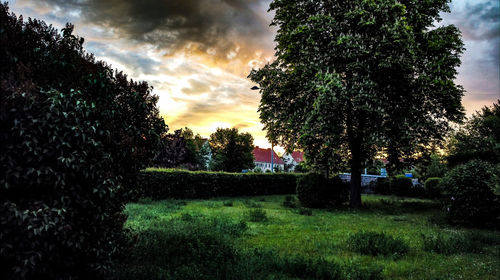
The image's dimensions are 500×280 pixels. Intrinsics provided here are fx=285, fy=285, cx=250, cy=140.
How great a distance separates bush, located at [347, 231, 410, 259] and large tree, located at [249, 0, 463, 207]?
23.6 ft

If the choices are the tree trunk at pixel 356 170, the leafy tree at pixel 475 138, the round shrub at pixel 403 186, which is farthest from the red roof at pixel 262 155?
the tree trunk at pixel 356 170

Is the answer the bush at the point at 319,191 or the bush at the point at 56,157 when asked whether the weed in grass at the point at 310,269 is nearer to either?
the bush at the point at 56,157

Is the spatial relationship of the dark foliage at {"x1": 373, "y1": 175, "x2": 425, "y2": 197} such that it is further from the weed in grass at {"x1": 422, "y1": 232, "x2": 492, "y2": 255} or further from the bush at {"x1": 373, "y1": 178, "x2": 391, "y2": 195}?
the weed in grass at {"x1": 422, "y1": 232, "x2": 492, "y2": 255}

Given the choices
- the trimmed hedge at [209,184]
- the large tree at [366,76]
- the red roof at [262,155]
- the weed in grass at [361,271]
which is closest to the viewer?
the weed in grass at [361,271]

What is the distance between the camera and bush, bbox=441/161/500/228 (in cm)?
1064

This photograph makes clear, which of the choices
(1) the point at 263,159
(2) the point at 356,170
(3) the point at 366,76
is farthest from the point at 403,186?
(1) the point at 263,159

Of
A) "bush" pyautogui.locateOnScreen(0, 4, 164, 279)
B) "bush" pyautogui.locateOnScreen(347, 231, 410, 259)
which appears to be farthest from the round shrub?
"bush" pyautogui.locateOnScreen(0, 4, 164, 279)

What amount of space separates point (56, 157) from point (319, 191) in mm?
14915

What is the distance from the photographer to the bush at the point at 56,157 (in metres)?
3.17

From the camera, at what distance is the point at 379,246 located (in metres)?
6.88

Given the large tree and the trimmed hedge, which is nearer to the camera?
the large tree

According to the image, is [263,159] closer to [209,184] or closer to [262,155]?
[262,155]

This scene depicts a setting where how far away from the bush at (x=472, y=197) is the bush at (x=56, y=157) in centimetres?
1208

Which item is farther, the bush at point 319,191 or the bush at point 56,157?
the bush at point 319,191
